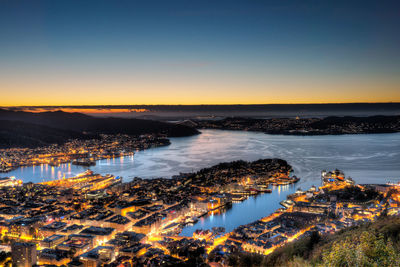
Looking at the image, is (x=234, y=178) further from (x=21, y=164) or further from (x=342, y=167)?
(x=21, y=164)

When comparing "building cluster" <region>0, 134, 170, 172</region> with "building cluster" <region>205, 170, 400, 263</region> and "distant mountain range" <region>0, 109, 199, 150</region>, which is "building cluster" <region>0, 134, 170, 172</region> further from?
"building cluster" <region>205, 170, 400, 263</region>

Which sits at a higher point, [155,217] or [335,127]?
[335,127]

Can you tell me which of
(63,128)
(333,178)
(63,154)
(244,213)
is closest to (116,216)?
(244,213)

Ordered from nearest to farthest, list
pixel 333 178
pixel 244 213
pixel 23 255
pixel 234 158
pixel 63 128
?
pixel 23 255, pixel 244 213, pixel 333 178, pixel 234 158, pixel 63 128

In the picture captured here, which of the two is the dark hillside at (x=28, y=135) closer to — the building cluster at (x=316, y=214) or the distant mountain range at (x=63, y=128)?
the distant mountain range at (x=63, y=128)

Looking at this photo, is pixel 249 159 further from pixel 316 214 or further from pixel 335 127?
pixel 335 127

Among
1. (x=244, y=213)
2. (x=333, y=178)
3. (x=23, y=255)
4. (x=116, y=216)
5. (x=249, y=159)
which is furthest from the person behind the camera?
(x=249, y=159)

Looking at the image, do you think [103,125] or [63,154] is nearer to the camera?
[63,154]

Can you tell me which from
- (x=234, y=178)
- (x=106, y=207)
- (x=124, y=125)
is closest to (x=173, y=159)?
(x=234, y=178)

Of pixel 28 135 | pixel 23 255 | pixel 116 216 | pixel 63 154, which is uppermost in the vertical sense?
pixel 28 135
